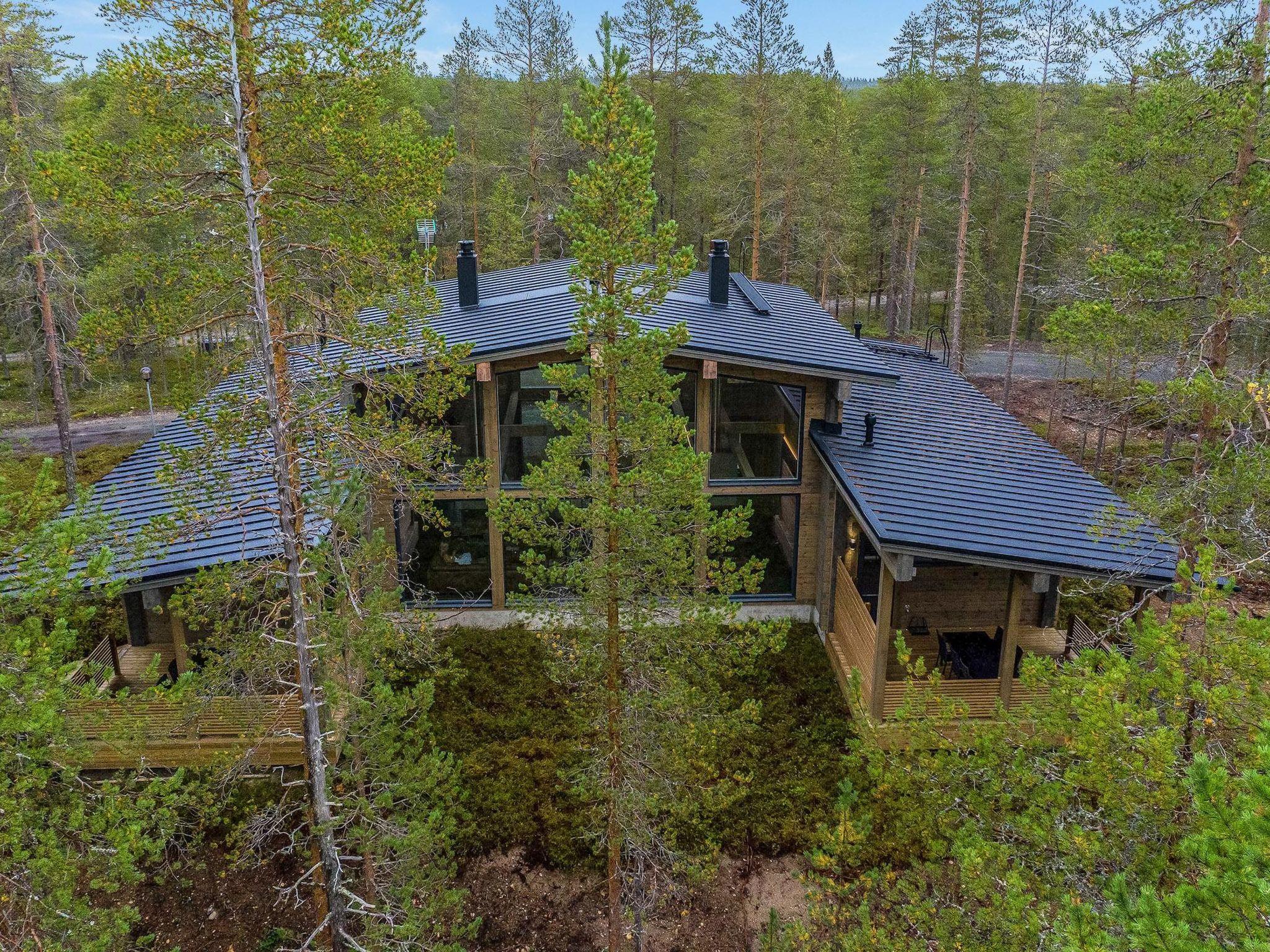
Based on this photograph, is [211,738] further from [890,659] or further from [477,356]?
[890,659]

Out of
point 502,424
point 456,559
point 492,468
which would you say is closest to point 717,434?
point 502,424

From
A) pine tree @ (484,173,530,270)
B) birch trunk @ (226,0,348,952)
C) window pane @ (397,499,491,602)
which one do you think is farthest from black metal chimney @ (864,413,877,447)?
pine tree @ (484,173,530,270)

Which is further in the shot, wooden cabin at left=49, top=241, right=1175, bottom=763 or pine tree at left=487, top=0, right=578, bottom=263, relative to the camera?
pine tree at left=487, top=0, right=578, bottom=263

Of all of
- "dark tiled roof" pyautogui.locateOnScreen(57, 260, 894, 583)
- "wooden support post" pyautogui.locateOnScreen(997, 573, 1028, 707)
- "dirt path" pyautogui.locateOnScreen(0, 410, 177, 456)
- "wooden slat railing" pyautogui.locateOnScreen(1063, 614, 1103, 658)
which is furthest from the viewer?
"dirt path" pyautogui.locateOnScreen(0, 410, 177, 456)

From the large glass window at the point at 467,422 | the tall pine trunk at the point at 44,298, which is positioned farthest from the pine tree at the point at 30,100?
the large glass window at the point at 467,422

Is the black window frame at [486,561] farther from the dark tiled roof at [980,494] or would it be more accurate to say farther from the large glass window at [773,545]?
the dark tiled roof at [980,494]

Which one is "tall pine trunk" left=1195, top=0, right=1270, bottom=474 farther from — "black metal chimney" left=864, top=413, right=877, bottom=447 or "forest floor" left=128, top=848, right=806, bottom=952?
"forest floor" left=128, top=848, right=806, bottom=952

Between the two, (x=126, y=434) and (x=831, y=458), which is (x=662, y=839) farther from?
(x=126, y=434)
